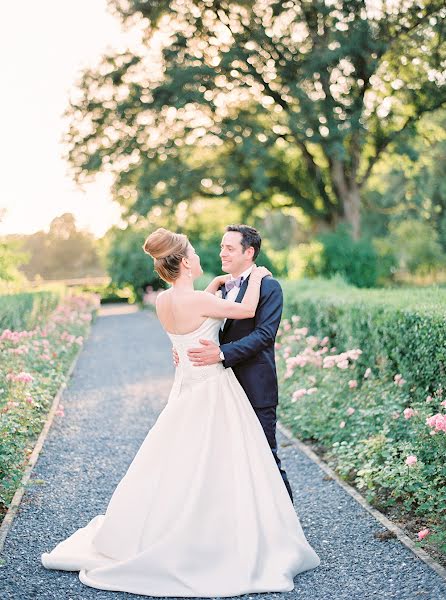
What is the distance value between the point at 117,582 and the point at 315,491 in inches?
87.4

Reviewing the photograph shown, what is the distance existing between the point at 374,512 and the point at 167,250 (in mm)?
2460

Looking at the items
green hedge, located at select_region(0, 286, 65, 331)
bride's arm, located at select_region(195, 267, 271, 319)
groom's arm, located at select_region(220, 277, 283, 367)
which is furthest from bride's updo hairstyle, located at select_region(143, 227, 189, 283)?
green hedge, located at select_region(0, 286, 65, 331)

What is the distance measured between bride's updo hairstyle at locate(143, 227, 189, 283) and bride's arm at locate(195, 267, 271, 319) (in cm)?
22

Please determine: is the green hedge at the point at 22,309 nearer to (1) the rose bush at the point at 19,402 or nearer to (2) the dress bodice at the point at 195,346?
(1) the rose bush at the point at 19,402

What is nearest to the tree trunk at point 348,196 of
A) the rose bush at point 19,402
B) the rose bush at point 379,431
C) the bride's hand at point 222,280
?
the rose bush at point 19,402

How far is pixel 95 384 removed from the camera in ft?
40.0

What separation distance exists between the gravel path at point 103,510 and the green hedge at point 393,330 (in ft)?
4.05

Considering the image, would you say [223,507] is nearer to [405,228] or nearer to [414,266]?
[414,266]

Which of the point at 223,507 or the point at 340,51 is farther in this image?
the point at 340,51

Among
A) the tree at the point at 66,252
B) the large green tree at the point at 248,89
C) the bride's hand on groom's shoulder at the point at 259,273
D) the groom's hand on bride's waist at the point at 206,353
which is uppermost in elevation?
the large green tree at the point at 248,89

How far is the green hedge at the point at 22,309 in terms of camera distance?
40.3 ft

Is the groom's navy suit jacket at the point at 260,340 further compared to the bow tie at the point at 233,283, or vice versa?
the bow tie at the point at 233,283

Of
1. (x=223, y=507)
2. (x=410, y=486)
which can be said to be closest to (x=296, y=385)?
(x=410, y=486)

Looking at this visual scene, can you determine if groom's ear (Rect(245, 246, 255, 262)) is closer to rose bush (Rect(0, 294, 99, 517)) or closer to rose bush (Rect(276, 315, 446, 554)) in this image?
rose bush (Rect(276, 315, 446, 554))
